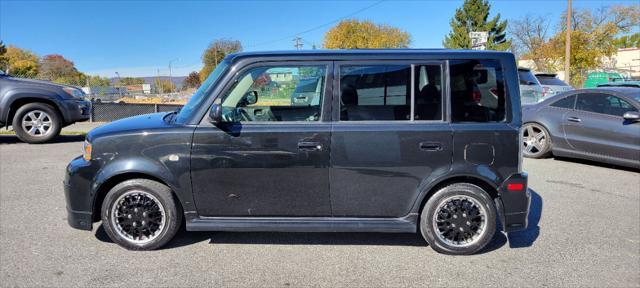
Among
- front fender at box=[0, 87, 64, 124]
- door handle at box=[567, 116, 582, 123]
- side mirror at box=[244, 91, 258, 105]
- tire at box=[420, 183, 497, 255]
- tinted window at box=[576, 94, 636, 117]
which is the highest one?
front fender at box=[0, 87, 64, 124]

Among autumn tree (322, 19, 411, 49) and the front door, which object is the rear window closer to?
the front door

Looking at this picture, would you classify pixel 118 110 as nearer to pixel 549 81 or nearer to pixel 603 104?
pixel 603 104

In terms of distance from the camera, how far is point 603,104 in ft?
23.0

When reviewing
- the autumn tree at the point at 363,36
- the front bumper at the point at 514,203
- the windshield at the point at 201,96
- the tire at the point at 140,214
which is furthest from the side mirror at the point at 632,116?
the autumn tree at the point at 363,36

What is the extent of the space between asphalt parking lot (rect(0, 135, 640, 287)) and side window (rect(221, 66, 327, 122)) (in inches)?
47.4

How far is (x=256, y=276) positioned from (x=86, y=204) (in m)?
1.67

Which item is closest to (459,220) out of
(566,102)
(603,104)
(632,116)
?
(632,116)

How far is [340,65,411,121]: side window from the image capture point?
3559 mm

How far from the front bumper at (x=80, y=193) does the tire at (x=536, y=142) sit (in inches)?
291

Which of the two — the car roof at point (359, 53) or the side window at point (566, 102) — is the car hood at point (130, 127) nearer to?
the car roof at point (359, 53)

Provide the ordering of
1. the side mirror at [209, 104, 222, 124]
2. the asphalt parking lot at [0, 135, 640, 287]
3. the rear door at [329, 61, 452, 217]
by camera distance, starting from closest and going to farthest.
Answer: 1. the asphalt parking lot at [0, 135, 640, 287]
2. the side mirror at [209, 104, 222, 124]
3. the rear door at [329, 61, 452, 217]

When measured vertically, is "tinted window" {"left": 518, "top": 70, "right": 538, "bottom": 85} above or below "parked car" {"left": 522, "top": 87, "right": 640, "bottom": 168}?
above

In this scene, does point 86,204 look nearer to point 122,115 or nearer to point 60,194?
point 60,194

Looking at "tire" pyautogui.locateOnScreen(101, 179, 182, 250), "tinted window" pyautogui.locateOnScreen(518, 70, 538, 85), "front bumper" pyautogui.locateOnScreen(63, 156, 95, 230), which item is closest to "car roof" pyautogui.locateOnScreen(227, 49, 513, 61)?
"tire" pyautogui.locateOnScreen(101, 179, 182, 250)
